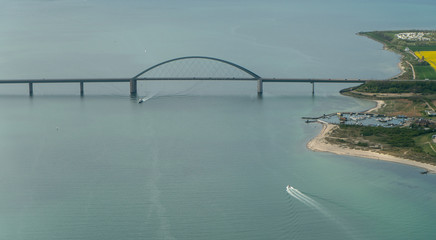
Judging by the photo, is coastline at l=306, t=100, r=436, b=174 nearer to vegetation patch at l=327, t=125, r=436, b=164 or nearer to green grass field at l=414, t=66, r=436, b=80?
vegetation patch at l=327, t=125, r=436, b=164

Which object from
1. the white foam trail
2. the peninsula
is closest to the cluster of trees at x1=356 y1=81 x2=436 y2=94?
the peninsula

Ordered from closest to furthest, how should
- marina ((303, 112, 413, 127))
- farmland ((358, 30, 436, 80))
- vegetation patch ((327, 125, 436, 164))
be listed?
vegetation patch ((327, 125, 436, 164)), marina ((303, 112, 413, 127)), farmland ((358, 30, 436, 80))

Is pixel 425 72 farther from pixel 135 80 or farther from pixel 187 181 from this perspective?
pixel 187 181

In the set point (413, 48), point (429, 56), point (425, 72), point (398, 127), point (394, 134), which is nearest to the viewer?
point (394, 134)

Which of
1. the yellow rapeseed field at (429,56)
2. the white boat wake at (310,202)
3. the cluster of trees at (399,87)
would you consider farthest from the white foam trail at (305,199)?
the yellow rapeseed field at (429,56)

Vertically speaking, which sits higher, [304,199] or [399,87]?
[399,87]

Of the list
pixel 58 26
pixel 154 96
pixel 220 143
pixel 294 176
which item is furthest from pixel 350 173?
pixel 58 26

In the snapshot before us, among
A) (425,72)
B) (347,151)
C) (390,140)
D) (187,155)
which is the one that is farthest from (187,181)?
(425,72)
